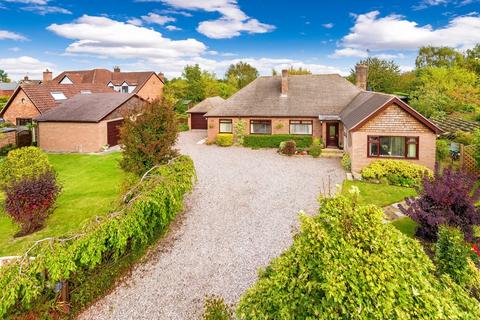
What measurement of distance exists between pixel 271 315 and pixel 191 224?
8.59 meters

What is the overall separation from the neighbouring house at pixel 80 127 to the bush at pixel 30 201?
16.1m

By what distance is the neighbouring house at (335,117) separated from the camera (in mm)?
19516

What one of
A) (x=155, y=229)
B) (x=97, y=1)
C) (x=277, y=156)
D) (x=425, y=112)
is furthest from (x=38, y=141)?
(x=425, y=112)

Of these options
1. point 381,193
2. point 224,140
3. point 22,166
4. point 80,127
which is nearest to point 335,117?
point 224,140

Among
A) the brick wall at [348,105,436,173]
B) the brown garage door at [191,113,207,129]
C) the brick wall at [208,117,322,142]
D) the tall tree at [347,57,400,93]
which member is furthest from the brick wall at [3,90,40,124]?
the tall tree at [347,57,400,93]

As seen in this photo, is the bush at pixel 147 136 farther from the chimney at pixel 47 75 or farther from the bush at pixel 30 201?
the chimney at pixel 47 75

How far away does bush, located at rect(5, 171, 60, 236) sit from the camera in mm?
11805

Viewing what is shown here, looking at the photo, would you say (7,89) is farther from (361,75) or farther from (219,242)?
(219,242)

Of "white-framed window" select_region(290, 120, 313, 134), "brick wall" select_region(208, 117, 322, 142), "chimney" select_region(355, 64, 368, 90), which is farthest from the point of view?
"chimney" select_region(355, 64, 368, 90)

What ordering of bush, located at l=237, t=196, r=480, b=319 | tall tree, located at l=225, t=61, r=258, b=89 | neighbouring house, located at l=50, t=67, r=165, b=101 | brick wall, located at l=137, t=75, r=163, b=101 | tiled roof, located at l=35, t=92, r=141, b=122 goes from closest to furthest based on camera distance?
bush, located at l=237, t=196, r=480, b=319 → tiled roof, located at l=35, t=92, r=141, b=122 → brick wall, located at l=137, t=75, r=163, b=101 → neighbouring house, located at l=50, t=67, r=165, b=101 → tall tree, located at l=225, t=61, r=258, b=89

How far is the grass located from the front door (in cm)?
1100

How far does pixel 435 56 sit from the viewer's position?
81438mm

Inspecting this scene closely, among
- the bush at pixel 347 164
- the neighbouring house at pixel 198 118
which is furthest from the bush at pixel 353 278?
the neighbouring house at pixel 198 118

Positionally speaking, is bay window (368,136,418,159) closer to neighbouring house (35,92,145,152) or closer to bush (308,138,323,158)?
bush (308,138,323,158)
